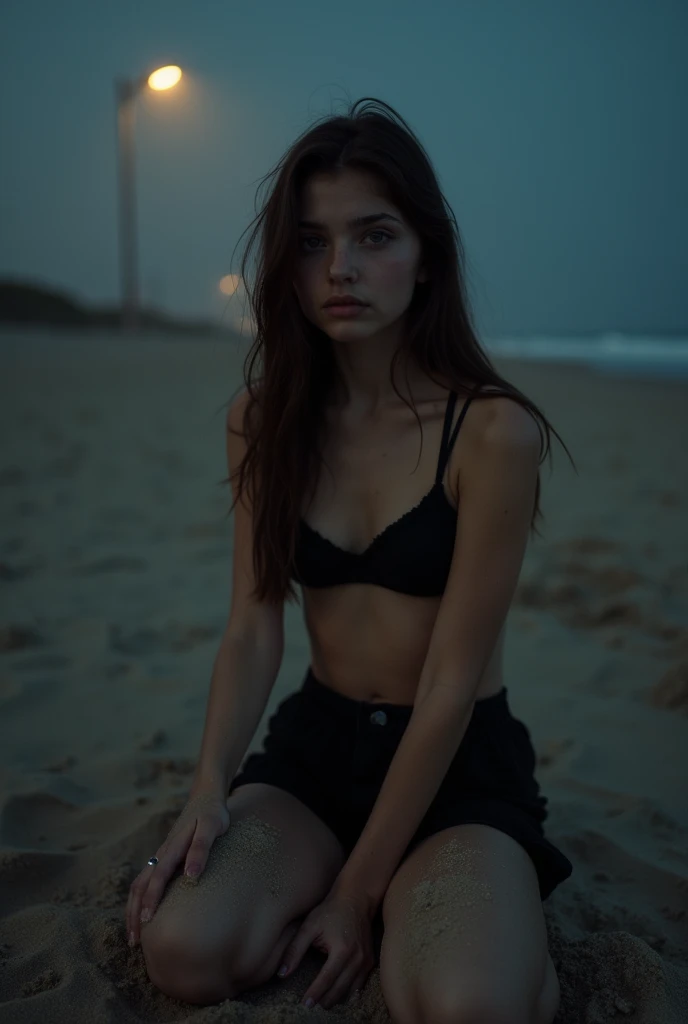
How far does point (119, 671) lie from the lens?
110 inches

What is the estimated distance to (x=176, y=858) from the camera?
1571 mm

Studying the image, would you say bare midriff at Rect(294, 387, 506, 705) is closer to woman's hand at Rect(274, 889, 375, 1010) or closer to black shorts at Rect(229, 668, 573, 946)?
black shorts at Rect(229, 668, 573, 946)

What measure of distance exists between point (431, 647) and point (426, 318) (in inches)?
27.2

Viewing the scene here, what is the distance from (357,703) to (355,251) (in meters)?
0.92

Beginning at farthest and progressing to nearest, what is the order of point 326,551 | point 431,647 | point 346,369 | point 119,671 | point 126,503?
point 126,503, point 119,671, point 346,369, point 326,551, point 431,647

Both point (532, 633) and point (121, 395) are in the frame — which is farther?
point (121, 395)

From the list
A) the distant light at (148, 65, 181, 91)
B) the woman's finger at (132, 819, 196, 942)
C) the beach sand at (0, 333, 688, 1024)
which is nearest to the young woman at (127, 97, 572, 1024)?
the woman's finger at (132, 819, 196, 942)

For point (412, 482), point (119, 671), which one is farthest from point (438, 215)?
point (119, 671)

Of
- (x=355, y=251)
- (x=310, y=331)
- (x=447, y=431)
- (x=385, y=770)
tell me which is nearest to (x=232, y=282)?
(x=310, y=331)

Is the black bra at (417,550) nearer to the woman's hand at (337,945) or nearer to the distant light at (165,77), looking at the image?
the woman's hand at (337,945)

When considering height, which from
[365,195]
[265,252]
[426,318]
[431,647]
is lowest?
[431,647]

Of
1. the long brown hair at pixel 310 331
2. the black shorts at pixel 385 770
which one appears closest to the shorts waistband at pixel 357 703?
the black shorts at pixel 385 770

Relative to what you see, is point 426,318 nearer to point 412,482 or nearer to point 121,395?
point 412,482

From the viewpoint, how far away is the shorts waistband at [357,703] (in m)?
1.78
